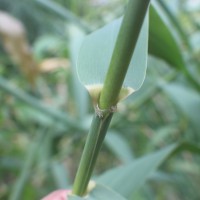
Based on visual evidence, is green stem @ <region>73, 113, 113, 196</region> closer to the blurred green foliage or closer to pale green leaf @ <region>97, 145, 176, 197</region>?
pale green leaf @ <region>97, 145, 176, 197</region>

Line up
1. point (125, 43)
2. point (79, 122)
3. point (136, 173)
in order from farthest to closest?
point (79, 122) → point (136, 173) → point (125, 43)

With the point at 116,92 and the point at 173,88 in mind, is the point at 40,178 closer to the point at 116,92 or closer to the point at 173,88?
the point at 173,88

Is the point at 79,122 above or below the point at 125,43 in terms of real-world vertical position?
above

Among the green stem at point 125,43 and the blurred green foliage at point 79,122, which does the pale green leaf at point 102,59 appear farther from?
the blurred green foliage at point 79,122

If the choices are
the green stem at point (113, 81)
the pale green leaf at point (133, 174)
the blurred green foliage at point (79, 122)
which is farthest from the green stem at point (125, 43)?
the blurred green foliage at point (79, 122)

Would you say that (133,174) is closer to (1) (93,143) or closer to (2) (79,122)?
(1) (93,143)

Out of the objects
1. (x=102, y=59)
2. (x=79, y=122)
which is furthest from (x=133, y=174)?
(x=79, y=122)

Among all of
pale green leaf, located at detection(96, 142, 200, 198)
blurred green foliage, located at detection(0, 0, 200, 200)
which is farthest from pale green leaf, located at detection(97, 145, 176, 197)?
blurred green foliage, located at detection(0, 0, 200, 200)
